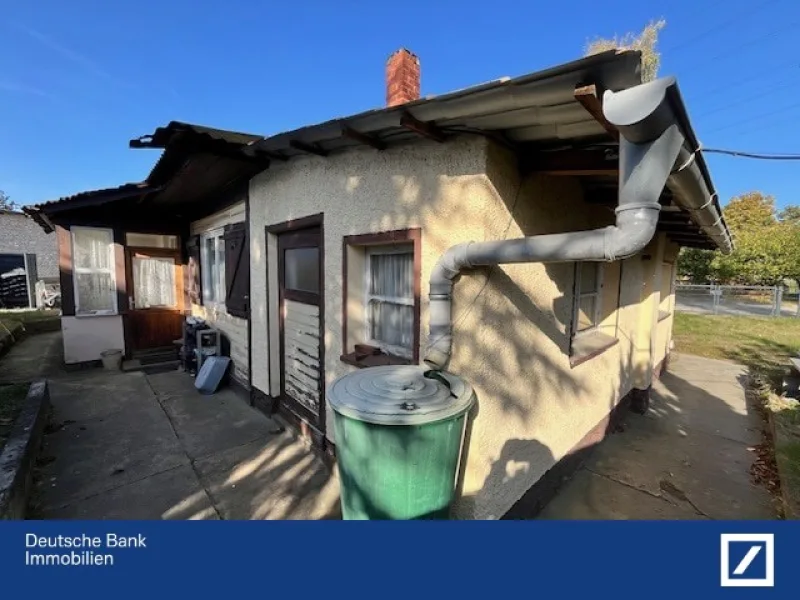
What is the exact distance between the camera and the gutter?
164cm

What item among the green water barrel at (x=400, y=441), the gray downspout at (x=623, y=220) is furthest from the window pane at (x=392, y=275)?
the green water barrel at (x=400, y=441)

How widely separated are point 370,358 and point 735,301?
29.2 meters

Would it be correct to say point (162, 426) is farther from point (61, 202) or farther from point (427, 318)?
point (61, 202)

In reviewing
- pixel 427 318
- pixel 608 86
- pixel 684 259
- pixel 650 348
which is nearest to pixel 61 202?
pixel 427 318

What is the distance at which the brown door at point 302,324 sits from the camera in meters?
4.44

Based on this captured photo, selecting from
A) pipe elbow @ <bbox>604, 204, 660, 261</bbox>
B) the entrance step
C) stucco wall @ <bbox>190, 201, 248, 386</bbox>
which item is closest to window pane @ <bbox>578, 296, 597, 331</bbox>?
pipe elbow @ <bbox>604, 204, 660, 261</bbox>

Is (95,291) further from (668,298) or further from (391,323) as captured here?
(668,298)

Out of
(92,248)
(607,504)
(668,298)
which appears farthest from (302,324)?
(668,298)

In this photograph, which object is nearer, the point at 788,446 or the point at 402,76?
the point at 402,76

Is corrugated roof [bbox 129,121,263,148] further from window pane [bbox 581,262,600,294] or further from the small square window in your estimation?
window pane [bbox 581,262,600,294]

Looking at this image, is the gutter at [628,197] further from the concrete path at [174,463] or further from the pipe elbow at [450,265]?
the concrete path at [174,463]

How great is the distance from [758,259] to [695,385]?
2539 cm

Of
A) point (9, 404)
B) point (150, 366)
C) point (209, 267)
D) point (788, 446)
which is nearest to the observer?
point (788, 446)

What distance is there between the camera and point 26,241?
18.1 meters
